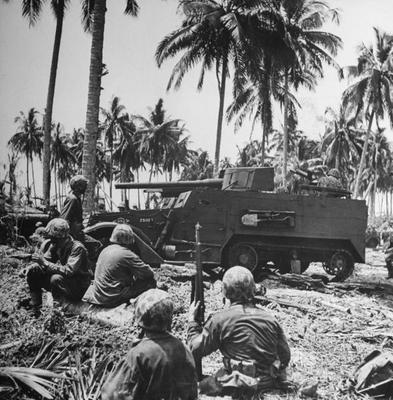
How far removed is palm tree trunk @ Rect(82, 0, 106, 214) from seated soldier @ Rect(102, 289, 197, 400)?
6.86m

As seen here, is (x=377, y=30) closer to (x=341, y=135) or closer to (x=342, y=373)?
(x=341, y=135)

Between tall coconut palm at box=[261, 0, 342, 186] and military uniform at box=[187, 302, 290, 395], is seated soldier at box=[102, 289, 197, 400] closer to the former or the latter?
military uniform at box=[187, 302, 290, 395]

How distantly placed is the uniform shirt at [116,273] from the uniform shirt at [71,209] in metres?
1.62

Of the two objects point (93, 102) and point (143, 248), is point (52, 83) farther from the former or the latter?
point (143, 248)

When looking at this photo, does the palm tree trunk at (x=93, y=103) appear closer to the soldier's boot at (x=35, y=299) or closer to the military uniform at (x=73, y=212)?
the military uniform at (x=73, y=212)

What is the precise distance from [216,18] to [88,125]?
978 centimetres

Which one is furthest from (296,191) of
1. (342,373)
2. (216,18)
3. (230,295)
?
(216,18)

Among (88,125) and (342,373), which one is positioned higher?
(88,125)

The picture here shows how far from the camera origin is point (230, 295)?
10.2ft

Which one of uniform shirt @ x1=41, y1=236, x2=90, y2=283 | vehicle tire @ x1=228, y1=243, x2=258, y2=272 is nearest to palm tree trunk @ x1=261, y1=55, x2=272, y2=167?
vehicle tire @ x1=228, y1=243, x2=258, y2=272

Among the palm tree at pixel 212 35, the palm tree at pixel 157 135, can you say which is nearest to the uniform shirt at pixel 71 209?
the palm tree at pixel 212 35

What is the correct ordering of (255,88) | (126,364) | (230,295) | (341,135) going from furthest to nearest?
(341,135), (255,88), (230,295), (126,364)

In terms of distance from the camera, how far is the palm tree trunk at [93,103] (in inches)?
361

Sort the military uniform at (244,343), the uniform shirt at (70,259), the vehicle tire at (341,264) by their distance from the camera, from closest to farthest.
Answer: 1. the military uniform at (244,343)
2. the uniform shirt at (70,259)
3. the vehicle tire at (341,264)
